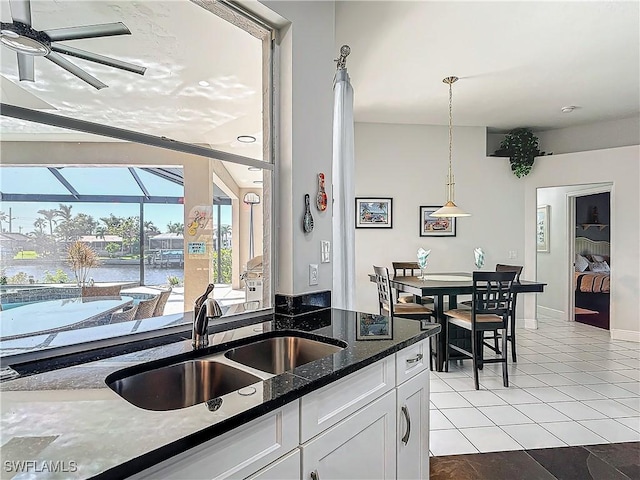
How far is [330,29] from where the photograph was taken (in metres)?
2.31

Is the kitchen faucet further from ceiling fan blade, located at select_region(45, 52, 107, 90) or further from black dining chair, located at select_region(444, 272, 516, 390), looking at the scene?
black dining chair, located at select_region(444, 272, 516, 390)

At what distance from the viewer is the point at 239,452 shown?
94cm

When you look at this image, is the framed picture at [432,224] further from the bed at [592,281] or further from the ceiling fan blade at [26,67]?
the ceiling fan blade at [26,67]

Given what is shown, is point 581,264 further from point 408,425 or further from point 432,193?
point 408,425

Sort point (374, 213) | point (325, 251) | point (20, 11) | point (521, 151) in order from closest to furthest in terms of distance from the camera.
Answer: point (20, 11) < point (325, 251) < point (374, 213) < point (521, 151)

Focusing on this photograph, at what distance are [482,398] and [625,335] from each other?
11.1 ft

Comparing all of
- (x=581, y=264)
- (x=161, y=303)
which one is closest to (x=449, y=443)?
(x=161, y=303)

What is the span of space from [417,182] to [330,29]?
3.64 metres

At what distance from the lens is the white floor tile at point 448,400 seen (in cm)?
314

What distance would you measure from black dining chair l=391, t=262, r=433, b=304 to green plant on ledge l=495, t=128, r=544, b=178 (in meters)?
2.17

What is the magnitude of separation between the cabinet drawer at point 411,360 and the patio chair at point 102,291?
1.13 metres

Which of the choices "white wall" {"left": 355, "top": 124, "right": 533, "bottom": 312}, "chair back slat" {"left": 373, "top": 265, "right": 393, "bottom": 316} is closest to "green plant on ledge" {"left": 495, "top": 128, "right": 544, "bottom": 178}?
"white wall" {"left": 355, "top": 124, "right": 533, "bottom": 312}

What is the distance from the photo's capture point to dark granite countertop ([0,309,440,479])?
2.39 feet

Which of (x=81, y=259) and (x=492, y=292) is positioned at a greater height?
(x=81, y=259)
